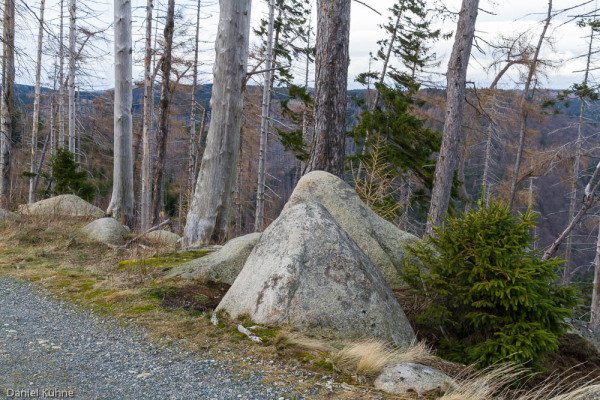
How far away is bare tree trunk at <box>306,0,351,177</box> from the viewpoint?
7348 mm

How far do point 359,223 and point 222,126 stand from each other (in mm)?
3318

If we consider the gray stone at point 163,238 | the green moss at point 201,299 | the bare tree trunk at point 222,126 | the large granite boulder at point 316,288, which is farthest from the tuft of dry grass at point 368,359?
the gray stone at point 163,238

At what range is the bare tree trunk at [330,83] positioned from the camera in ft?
24.1

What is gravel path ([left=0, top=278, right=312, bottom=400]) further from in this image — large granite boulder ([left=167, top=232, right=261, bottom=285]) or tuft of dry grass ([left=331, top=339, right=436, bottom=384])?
large granite boulder ([left=167, top=232, right=261, bottom=285])

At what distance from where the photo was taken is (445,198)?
11008 millimetres

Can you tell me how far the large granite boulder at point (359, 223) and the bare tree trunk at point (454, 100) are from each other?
16.0 feet

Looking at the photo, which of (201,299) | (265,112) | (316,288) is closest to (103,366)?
(201,299)

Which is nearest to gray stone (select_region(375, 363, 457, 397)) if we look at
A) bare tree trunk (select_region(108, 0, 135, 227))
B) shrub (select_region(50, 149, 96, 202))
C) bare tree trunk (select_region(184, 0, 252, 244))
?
bare tree trunk (select_region(184, 0, 252, 244))

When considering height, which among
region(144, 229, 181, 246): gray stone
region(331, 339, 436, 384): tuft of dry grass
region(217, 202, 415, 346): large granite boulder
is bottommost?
region(144, 229, 181, 246): gray stone

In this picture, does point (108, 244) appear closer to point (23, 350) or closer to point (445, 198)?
point (23, 350)

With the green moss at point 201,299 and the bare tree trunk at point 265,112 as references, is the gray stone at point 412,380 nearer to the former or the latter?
the green moss at point 201,299

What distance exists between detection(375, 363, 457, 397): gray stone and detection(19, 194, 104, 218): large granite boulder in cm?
1023

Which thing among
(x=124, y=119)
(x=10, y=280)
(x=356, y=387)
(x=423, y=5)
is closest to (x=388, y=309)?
(x=356, y=387)

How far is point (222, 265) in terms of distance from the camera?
17.3 feet
